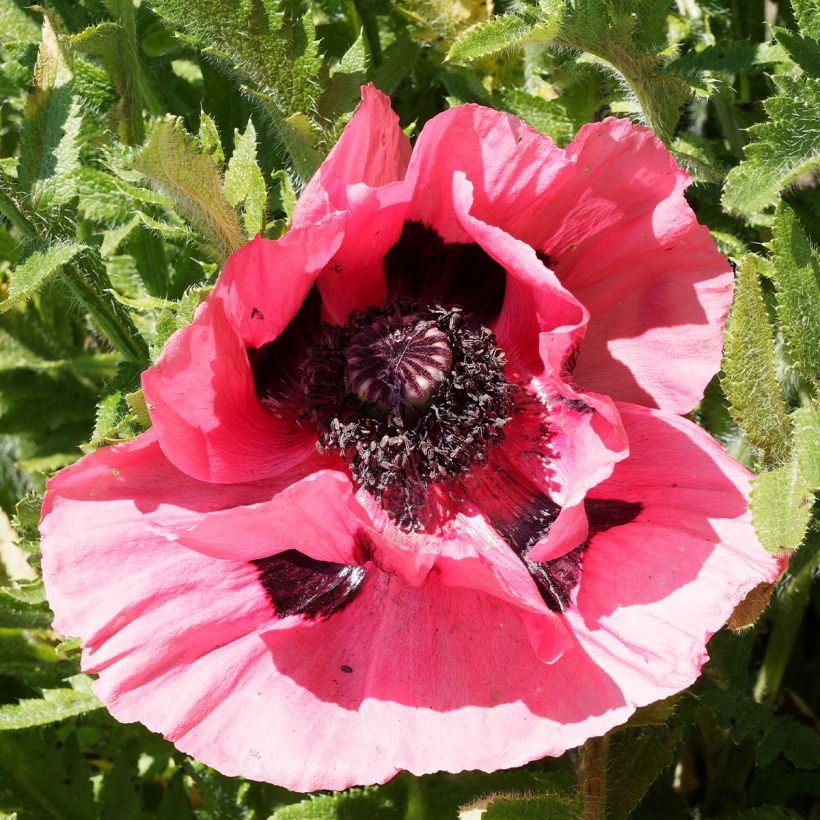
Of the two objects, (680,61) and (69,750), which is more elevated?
(680,61)

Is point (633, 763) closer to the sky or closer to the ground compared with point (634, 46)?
closer to the ground

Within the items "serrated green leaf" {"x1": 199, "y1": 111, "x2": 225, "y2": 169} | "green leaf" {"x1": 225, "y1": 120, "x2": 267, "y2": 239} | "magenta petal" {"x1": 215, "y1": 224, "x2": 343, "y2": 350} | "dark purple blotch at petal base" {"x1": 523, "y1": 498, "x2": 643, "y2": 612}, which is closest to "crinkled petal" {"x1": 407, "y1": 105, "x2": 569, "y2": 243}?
"magenta petal" {"x1": 215, "y1": 224, "x2": 343, "y2": 350}

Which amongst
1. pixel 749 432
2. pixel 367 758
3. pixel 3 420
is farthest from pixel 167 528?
pixel 3 420

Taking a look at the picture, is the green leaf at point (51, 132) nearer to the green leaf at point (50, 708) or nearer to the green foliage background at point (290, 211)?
the green foliage background at point (290, 211)

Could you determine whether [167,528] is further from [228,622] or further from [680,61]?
[680,61]

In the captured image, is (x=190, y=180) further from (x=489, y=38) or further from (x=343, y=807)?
(x=343, y=807)

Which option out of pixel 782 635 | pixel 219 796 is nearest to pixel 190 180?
pixel 219 796
